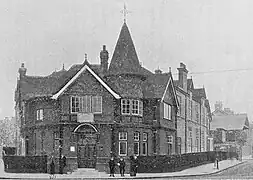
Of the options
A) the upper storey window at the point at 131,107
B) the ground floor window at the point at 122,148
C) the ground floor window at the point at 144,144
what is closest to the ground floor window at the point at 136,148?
the ground floor window at the point at 144,144

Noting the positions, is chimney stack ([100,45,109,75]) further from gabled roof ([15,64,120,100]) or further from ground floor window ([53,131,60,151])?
ground floor window ([53,131,60,151])

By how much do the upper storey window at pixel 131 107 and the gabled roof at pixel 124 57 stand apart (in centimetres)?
241

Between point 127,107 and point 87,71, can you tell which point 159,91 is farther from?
point 87,71

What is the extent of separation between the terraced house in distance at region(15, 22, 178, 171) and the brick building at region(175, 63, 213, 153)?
32.0 ft

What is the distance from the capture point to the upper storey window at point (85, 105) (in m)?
43.3

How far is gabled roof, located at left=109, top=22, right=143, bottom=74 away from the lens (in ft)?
151

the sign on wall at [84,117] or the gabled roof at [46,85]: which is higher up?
the gabled roof at [46,85]

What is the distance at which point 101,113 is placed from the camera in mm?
43438

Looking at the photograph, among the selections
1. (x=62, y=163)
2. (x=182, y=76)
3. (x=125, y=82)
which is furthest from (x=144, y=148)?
(x=182, y=76)

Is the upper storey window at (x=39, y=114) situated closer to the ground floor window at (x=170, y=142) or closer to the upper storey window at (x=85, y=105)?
the upper storey window at (x=85, y=105)

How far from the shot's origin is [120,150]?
4428cm

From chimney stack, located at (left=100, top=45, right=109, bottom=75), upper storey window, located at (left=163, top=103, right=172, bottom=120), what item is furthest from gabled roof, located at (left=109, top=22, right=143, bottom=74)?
upper storey window, located at (left=163, top=103, right=172, bottom=120)

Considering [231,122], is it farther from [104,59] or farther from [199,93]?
[104,59]

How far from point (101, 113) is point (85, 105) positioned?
1355mm
